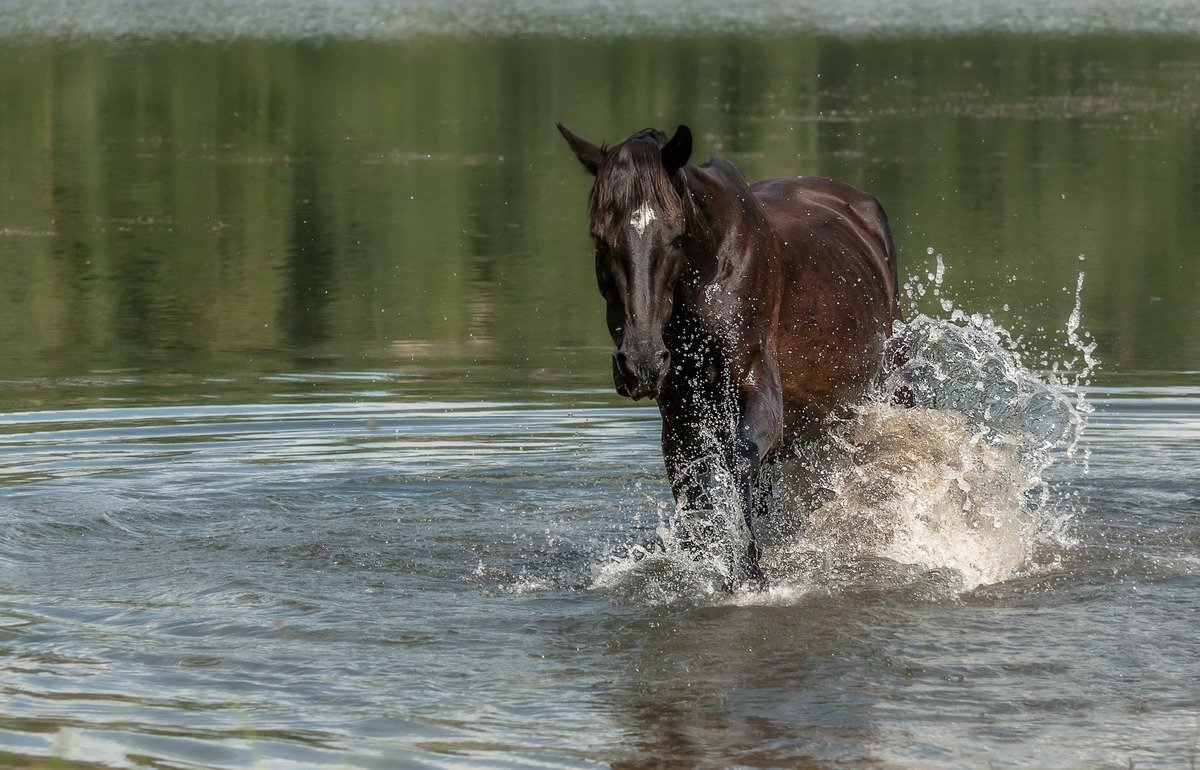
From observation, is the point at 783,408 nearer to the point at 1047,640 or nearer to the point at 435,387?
the point at 1047,640

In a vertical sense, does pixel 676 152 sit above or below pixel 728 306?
above

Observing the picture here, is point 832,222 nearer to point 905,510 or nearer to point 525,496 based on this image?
point 905,510

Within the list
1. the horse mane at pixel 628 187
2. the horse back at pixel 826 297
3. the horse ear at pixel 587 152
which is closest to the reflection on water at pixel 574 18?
the horse back at pixel 826 297

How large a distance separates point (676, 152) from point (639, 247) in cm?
43

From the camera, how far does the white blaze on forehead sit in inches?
251

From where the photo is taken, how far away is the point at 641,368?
20.7ft

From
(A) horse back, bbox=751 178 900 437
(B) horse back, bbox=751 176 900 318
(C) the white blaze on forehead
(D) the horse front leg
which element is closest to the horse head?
(C) the white blaze on forehead

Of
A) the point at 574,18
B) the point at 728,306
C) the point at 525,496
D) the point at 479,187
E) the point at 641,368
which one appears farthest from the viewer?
the point at 574,18

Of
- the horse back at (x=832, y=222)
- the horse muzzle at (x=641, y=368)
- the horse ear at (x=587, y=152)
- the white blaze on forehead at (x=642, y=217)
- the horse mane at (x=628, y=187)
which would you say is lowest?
the horse muzzle at (x=641, y=368)

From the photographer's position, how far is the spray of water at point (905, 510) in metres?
7.57

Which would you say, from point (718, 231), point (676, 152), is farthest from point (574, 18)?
point (676, 152)

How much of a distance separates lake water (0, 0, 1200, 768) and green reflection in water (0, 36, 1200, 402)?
0.33 feet

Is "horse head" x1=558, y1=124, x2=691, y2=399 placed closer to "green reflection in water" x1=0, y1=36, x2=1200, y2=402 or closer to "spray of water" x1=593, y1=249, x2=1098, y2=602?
"spray of water" x1=593, y1=249, x2=1098, y2=602

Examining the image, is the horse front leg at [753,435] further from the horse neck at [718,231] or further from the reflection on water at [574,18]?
the reflection on water at [574,18]
